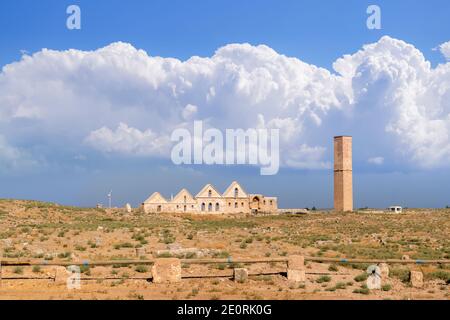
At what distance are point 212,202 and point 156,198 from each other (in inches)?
312

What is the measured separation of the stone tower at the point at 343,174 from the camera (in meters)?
86.1

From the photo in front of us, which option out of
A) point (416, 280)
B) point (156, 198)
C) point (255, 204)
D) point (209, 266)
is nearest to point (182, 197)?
point (156, 198)

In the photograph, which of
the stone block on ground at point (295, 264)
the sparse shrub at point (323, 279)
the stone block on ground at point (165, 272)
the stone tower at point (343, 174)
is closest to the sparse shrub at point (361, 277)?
the sparse shrub at point (323, 279)

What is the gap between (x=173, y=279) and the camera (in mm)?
18109

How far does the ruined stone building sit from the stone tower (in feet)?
31.2

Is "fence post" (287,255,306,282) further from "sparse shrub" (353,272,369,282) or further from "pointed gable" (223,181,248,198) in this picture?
"pointed gable" (223,181,248,198)

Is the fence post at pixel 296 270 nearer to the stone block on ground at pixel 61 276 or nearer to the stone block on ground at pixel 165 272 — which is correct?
the stone block on ground at pixel 165 272

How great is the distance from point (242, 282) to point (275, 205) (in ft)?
232

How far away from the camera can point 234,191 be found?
82688 mm

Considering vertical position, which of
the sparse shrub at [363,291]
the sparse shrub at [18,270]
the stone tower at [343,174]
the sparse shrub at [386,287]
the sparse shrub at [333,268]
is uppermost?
the stone tower at [343,174]

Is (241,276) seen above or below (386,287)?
above

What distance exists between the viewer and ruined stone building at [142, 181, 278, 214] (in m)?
76.1

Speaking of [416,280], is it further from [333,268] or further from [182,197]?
[182,197]

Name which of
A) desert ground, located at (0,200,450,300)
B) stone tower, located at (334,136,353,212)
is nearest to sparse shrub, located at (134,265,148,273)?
desert ground, located at (0,200,450,300)
